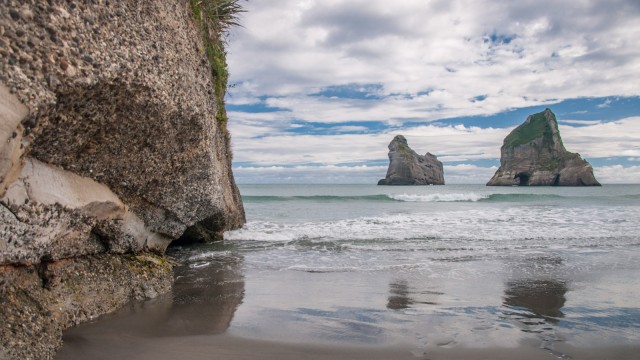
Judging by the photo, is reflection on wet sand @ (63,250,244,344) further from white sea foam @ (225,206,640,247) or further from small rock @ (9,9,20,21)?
white sea foam @ (225,206,640,247)

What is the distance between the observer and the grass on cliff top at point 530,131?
89188 mm

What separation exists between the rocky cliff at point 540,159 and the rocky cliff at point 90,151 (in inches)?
3569

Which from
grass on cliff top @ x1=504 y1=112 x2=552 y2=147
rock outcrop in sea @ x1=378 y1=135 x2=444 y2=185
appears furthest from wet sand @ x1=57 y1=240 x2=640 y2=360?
rock outcrop in sea @ x1=378 y1=135 x2=444 y2=185

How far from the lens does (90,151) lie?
4980 millimetres

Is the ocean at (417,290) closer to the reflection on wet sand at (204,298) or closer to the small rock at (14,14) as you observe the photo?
the reflection on wet sand at (204,298)

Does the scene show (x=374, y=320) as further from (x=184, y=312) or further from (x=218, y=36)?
(x=218, y=36)

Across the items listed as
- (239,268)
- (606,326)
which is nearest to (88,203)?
(239,268)

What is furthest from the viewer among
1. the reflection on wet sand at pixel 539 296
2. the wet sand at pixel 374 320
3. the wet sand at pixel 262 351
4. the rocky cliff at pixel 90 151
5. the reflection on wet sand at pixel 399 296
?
the reflection on wet sand at pixel 399 296

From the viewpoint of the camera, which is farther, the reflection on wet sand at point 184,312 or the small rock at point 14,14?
the reflection on wet sand at point 184,312

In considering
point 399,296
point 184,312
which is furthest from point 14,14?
point 399,296

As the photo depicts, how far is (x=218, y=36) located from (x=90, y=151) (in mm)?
5808

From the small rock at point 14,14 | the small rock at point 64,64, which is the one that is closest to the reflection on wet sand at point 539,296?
the small rock at point 64,64

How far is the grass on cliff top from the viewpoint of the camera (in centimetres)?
8919

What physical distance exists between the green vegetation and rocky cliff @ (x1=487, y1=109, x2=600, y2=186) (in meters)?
87.2
